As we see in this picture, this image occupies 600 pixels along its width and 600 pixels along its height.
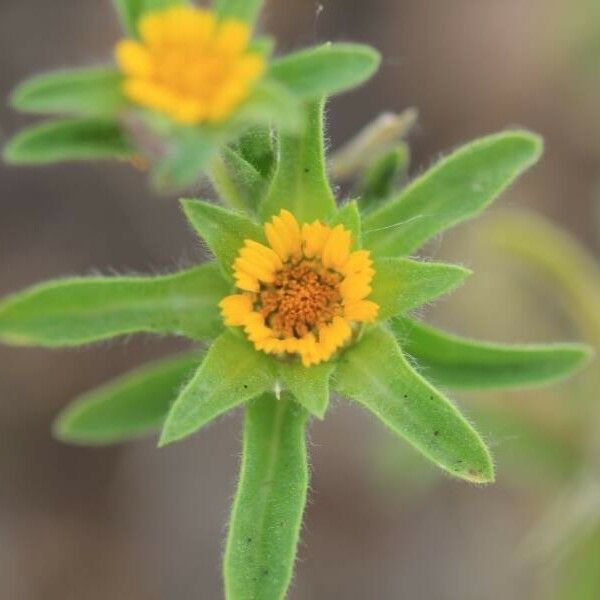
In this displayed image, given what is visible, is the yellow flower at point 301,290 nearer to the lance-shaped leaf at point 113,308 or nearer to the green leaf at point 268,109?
the lance-shaped leaf at point 113,308

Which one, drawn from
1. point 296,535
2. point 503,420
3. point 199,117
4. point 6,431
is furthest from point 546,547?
point 199,117

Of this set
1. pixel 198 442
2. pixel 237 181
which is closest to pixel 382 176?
pixel 237 181

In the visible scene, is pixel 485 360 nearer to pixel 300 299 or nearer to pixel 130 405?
pixel 300 299

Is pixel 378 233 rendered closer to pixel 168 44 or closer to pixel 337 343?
pixel 337 343

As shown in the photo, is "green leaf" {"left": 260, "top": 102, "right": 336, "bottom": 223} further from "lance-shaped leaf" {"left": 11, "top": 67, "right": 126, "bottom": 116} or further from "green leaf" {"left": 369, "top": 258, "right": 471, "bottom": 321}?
"lance-shaped leaf" {"left": 11, "top": 67, "right": 126, "bottom": 116}

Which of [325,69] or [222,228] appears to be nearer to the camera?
[325,69]

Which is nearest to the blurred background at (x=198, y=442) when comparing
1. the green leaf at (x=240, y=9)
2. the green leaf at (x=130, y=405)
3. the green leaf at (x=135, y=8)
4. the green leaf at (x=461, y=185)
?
the green leaf at (x=130, y=405)
